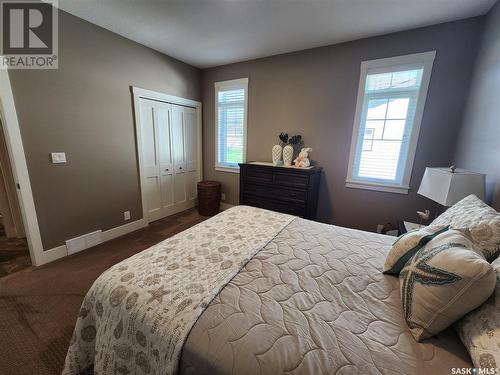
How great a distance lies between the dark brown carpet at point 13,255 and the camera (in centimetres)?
212

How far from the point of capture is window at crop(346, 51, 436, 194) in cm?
237

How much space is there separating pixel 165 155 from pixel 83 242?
5.38ft

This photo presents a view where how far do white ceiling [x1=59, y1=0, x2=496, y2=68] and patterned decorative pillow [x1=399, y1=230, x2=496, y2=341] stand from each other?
226 centimetres

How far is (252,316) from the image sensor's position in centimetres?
84

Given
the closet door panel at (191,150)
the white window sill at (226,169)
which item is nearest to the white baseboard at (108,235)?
the closet door panel at (191,150)

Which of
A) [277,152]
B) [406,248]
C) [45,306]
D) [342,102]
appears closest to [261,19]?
[342,102]

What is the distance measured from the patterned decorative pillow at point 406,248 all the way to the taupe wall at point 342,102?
1778 mm

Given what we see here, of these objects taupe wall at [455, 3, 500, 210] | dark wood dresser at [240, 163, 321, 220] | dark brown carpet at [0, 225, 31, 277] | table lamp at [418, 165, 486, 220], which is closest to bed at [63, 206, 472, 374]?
table lamp at [418, 165, 486, 220]

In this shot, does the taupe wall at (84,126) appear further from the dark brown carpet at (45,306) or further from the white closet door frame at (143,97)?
the dark brown carpet at (45,306)

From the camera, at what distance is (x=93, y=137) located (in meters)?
2.50

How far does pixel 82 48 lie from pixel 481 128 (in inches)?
160

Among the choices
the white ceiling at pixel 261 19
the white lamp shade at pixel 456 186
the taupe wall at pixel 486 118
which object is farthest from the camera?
the white ceiling at pixel 261 19

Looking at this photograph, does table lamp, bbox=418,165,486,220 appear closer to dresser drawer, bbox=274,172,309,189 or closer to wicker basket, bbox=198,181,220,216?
dresser drawer, bbox=274,172,309,189

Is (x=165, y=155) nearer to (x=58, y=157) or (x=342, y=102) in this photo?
(x=58, y=157)
